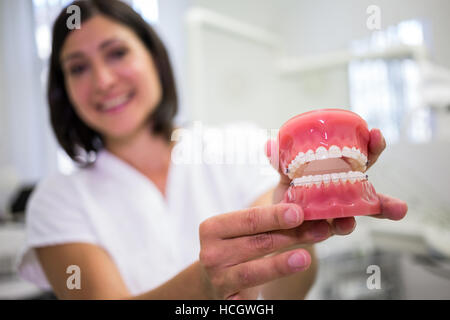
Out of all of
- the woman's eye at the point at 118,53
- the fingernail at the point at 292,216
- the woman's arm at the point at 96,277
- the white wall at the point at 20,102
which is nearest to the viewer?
the fingernail at the point at 292,216

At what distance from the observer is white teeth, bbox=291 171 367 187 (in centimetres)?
31

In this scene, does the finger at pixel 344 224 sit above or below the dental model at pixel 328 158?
below

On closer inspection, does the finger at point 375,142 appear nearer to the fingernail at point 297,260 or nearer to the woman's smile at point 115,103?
the fingernail at point 297,260

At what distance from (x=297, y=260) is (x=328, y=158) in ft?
A: 0.33

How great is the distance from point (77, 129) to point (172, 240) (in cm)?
28

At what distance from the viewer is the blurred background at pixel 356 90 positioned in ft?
1.60

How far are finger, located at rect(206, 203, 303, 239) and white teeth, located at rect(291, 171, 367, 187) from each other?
27 millimetres

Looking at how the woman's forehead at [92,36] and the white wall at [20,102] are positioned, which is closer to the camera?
the woman's forehead at [92,36]

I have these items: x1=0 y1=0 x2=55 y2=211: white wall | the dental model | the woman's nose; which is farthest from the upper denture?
x1=0 y1=0 x2=55 y2=211: white wall

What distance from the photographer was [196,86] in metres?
1.24

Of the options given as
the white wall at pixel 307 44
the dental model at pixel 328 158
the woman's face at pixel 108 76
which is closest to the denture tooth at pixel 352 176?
the dental model at pixel 328 158

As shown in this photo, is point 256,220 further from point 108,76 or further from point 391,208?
point 108,76

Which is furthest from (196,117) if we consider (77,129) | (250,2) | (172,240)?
(172,240)

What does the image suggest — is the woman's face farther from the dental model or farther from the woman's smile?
the dental model
